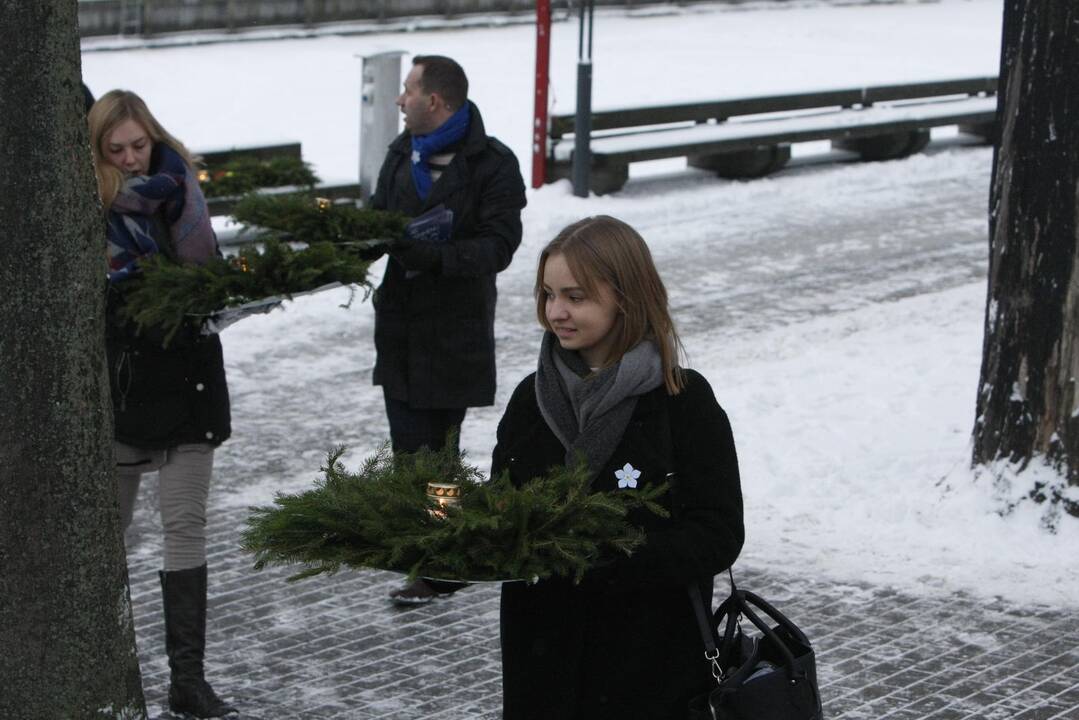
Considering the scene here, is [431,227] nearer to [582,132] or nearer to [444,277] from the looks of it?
[444,277]

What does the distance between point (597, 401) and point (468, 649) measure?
110 inches

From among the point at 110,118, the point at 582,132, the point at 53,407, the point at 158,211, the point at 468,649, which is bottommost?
the point at 468,649

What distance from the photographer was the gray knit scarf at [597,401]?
354 centimetres

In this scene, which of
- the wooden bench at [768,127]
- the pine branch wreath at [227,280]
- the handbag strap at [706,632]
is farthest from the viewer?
the wooden bench at [768,127]

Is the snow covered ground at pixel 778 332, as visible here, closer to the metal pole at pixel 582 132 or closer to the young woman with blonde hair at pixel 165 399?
the metal pole at pixel 582 132

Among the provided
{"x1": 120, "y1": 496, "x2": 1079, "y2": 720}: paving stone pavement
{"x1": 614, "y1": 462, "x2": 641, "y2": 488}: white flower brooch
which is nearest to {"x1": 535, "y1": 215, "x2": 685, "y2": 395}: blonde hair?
{"x1": 614, "y1": 462, "x2": 641, "y2": 488}: white flower brooch

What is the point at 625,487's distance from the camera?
11.5 feet

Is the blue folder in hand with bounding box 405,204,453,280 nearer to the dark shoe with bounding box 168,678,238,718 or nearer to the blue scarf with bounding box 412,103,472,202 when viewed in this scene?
the blue scarf with bounding box 412,103,472,202

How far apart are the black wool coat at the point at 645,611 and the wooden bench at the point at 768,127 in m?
11.8

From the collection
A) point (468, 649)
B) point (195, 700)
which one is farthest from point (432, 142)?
point (195, 700)

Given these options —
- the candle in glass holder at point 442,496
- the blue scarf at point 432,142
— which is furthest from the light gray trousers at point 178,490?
the candle in glass holder at point 442,496

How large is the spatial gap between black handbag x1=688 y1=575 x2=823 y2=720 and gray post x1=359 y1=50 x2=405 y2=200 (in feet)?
34.7

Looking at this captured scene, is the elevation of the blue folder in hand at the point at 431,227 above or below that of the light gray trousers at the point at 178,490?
above

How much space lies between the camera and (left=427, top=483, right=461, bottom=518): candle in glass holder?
3.50m
